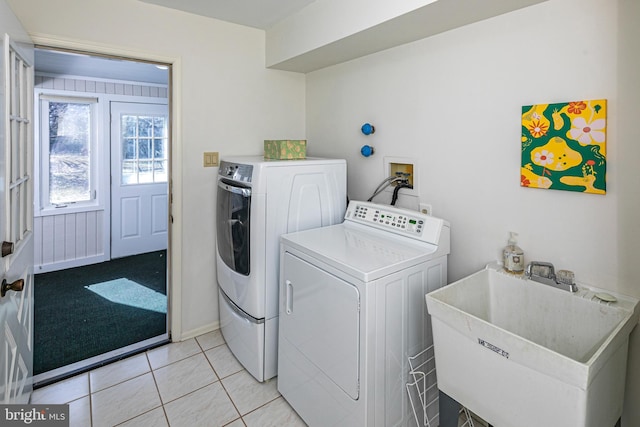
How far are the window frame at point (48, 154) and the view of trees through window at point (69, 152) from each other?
3 cm

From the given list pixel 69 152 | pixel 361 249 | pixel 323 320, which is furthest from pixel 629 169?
pixel 69 152

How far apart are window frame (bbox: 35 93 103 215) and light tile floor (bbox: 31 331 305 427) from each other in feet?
8.47

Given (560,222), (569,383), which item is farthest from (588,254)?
(569,383)

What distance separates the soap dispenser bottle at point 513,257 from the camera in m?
1.64

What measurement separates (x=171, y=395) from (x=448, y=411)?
152cm

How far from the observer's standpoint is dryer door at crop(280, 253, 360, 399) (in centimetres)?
147

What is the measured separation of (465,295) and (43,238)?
4407 millimetres

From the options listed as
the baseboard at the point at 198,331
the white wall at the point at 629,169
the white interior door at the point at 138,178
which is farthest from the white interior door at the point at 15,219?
the white interior door at the point at 138,178

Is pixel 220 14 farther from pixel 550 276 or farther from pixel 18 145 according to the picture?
pixel 550 276

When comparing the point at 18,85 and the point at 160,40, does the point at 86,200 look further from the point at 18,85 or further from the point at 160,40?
the point at 18,85

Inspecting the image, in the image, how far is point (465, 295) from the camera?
61.7 inches

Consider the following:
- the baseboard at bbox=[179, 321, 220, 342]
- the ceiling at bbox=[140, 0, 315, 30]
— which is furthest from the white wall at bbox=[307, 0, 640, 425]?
the baseboard at bbox=[179, 321, 220, 342]

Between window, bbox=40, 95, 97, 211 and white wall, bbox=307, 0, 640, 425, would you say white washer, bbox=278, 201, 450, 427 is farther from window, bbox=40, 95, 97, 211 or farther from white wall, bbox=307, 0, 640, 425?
window, bbox=40, 95, 97, 211

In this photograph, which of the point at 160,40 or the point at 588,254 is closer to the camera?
the point at 588,254
